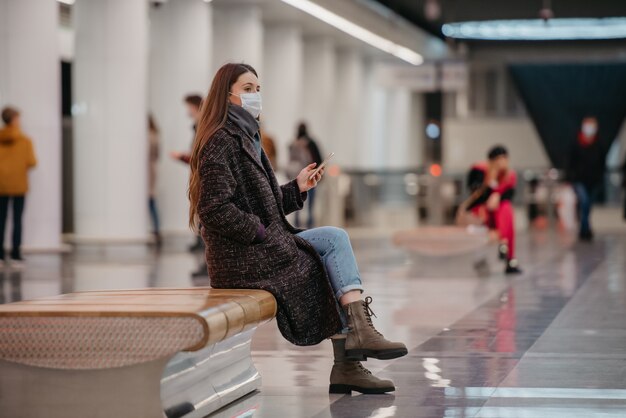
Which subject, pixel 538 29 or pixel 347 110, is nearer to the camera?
pixel 347 110

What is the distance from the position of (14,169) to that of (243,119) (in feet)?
34.2

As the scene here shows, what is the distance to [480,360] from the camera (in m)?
7.72

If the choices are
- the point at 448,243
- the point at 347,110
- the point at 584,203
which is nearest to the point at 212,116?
the point at 448,243

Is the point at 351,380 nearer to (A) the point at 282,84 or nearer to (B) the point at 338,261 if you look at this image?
(B) the point at 338,261

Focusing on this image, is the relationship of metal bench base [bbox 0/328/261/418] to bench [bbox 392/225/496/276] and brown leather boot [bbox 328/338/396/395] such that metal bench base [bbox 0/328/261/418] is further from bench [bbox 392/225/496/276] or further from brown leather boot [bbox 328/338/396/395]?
bench [bbox 392/225/496/276]

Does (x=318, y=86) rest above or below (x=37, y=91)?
above

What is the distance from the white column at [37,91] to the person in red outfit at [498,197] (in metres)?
6.05

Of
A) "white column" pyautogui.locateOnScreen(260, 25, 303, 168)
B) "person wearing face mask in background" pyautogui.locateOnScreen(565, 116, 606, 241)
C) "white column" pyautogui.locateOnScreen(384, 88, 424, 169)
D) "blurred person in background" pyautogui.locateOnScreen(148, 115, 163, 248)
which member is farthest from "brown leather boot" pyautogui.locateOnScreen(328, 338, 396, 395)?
"white column" pyautogui.locateOnScreen(384, 88, 424, 169)

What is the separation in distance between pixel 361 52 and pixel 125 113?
1911 centimetres

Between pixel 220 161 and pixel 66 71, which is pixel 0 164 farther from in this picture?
pixel 66 71

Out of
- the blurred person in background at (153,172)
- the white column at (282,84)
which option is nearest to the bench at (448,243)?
the blurred person in background at (153,172)

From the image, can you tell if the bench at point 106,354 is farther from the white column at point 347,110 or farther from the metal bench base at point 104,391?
the white column at point 347,110

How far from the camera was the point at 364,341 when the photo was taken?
6316 millimetres

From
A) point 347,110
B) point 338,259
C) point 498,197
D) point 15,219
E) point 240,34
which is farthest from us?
point 347,110
